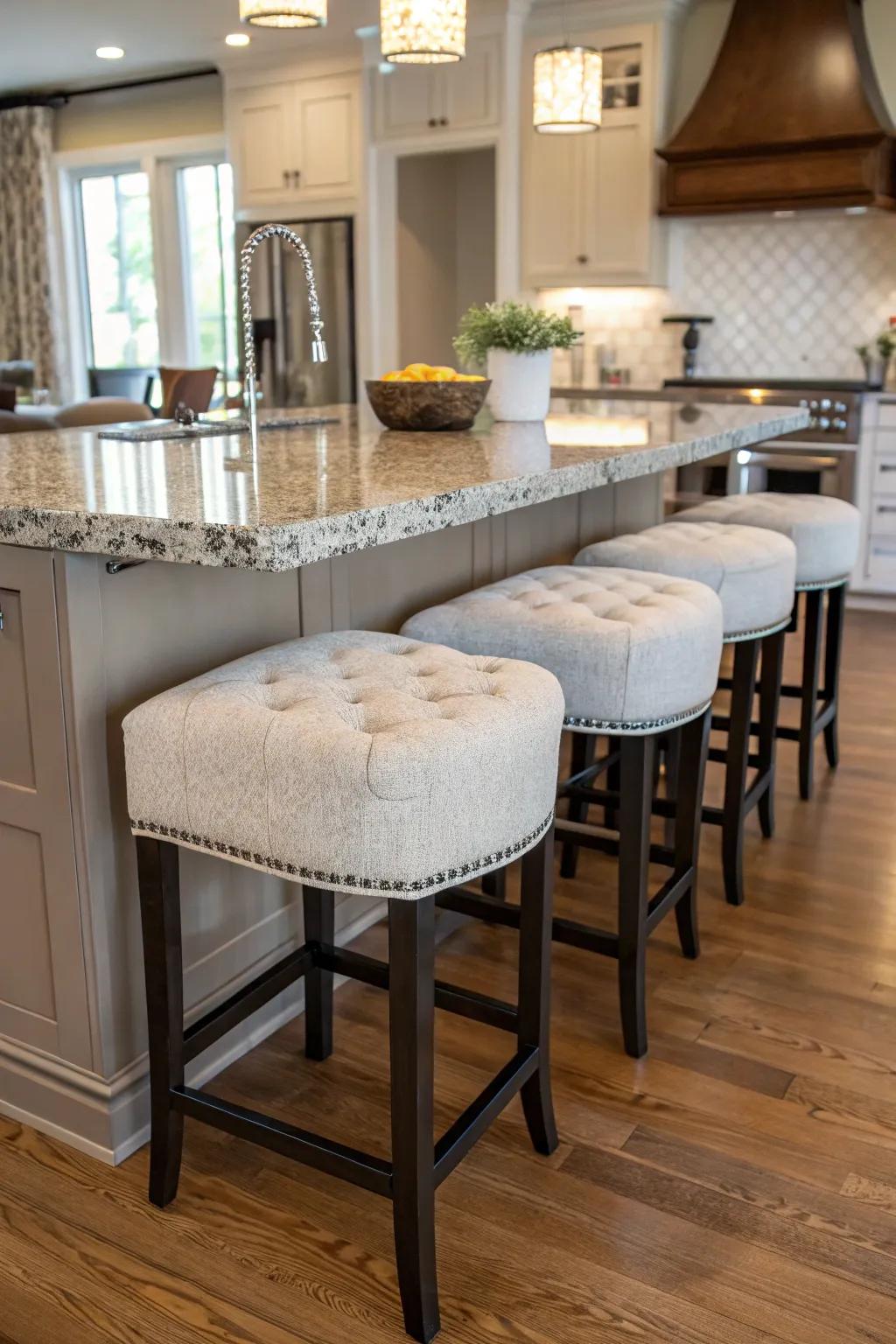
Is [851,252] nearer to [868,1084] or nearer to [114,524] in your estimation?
[868,1084]

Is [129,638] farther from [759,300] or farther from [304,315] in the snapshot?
[304,315]

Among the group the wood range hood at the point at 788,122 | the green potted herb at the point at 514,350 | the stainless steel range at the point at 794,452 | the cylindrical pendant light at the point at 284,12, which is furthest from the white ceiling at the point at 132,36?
the green potted herb at the point at 514,350

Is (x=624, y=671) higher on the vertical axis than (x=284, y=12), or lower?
lower

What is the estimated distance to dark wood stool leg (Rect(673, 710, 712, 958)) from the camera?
2.19 meters

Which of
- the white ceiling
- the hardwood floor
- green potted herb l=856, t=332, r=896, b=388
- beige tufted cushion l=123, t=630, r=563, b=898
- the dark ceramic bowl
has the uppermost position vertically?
the white ceiling

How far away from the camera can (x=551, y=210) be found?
6.00m

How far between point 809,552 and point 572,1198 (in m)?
1.82

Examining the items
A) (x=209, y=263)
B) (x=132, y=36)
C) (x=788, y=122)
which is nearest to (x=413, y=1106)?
(x=788, y=122)

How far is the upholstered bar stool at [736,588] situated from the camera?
2410 millimetres

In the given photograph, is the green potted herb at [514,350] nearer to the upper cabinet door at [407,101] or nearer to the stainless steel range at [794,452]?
the stainless steel range at [794,452]

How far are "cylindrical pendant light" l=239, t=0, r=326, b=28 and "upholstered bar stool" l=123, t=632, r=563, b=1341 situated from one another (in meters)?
2.31

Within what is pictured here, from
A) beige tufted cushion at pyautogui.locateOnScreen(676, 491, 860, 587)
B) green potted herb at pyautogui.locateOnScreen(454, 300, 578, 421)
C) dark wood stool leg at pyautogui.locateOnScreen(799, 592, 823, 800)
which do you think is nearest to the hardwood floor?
dark wood stool leg at pyautogui.locateOnScreen(799, 592, 823, 800)

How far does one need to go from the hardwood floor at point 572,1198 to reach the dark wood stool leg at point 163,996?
0.09 meters

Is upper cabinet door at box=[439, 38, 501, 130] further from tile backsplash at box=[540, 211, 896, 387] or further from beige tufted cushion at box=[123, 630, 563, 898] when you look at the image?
beige tufted cushion at box=[123, 630, 563, 898]
